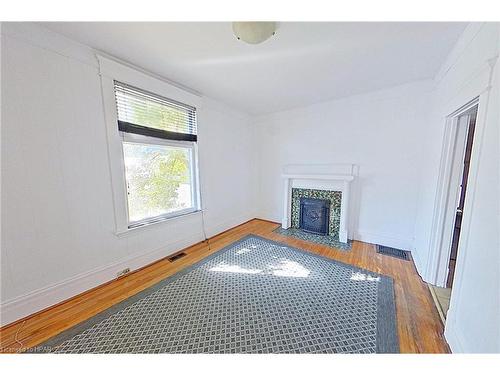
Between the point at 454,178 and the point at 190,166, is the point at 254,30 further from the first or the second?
the point at 454,178

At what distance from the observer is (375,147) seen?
2861 millimetres

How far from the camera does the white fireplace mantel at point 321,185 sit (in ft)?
9.96

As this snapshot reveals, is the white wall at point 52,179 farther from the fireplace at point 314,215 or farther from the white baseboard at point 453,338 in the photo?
the white baseboard at point 453,338

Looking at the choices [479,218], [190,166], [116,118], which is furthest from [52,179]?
[479,218]

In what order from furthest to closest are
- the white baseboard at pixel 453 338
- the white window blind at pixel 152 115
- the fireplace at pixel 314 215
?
the fireplace at pixel 314 215
the white window blind at pixel 152 115
the white baseboard at pixel 453 338

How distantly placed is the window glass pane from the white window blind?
19 centimetres

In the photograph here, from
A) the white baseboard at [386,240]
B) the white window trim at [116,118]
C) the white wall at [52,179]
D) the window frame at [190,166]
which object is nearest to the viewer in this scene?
the white wall at [52,179]

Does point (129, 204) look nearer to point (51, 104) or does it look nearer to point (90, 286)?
point (90, 286)

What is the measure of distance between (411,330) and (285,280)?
3.44 ft

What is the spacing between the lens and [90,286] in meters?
1.88

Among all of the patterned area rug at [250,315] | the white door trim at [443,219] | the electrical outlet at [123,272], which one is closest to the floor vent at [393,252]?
the white door trim at [443,219]

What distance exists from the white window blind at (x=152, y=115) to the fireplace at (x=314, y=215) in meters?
2.29

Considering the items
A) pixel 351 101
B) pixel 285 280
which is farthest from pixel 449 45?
pixel 285 280

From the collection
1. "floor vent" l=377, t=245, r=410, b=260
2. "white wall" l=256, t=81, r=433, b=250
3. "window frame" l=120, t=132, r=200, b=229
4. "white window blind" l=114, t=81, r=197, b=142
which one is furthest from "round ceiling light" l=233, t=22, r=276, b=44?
"floor vent" l=377, t=245, r=410, b=260
